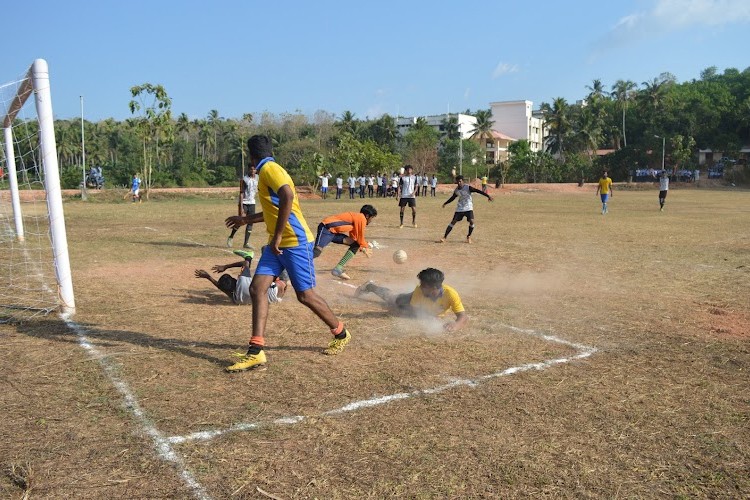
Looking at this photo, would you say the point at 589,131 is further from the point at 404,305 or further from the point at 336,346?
the point at 336,346

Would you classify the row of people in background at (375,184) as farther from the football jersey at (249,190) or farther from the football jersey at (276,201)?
the football jersey at (276,201)

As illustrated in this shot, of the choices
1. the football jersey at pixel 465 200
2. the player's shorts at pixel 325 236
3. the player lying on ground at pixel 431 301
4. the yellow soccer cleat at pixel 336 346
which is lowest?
the yellow soccer cleat at pixel 336 346

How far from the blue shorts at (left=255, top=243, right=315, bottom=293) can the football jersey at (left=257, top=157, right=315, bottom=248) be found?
74 mm

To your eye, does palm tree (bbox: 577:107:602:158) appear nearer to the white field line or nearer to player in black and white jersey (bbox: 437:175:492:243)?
player in black and white jersey (bbox: 437:175:492:243)

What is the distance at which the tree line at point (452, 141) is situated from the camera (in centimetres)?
6444

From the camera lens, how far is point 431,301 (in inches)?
283

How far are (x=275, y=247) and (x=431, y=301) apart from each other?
7.66ft

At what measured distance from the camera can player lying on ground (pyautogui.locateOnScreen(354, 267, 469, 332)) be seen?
6793mm

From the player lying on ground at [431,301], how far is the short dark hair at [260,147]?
218 cm

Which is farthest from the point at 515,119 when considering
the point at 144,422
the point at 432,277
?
the point at 144,422

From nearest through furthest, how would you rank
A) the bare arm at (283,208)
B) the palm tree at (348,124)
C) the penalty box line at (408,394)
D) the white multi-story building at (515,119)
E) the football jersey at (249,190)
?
1. the penalty box line at (408,394)
2. the bare arm at (283,208)
3. the football jersey at (249,190)
4. the palm tree at (348,124)
5. the white multi-story building at (515,119)

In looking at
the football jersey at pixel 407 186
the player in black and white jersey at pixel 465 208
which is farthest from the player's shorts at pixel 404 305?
the football jersey at pixel 407 186


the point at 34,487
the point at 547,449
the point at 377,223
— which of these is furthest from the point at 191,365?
the point at 377,223

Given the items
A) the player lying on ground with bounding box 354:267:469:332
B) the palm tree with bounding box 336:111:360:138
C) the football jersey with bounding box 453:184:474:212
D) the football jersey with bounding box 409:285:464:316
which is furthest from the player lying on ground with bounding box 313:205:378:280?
the palm tree with bounding box 336:111:360:138
